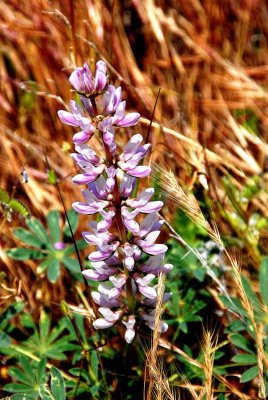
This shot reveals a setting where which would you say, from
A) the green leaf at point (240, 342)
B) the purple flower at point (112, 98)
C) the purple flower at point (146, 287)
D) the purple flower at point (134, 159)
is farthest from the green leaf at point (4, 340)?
the purple flower at point (112, 98)

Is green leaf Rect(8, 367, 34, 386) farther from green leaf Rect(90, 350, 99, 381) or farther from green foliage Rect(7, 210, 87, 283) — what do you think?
green foliage Rect(7, 210, 87, 283)

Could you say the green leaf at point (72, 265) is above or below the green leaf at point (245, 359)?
above

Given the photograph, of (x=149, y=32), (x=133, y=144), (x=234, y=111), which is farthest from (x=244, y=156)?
(x=133, y=144)

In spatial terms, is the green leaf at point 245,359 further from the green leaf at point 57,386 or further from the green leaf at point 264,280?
the green leaf at point 57,386

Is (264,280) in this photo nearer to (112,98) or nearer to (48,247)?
(48,247)

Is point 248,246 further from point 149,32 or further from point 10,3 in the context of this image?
point 10,3

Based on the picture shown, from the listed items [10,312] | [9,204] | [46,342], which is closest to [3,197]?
[9,204]
